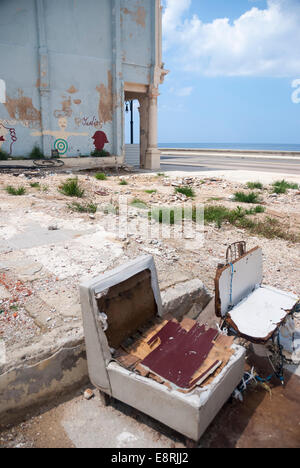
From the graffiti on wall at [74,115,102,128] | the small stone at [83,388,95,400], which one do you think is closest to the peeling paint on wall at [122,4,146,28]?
the graffiti on wall at [74,115,102,128]

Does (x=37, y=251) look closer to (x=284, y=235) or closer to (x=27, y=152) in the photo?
(x=284, y=235)

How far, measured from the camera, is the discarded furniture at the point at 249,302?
98.3 inches

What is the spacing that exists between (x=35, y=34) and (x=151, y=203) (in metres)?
8.50

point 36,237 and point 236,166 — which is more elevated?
point 236,166

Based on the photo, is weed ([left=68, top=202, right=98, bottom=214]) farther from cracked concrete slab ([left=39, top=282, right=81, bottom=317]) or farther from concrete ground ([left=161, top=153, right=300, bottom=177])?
concrete ground ([left=161, top=153, right=300, bottom=177])

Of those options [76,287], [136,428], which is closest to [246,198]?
[76,287]

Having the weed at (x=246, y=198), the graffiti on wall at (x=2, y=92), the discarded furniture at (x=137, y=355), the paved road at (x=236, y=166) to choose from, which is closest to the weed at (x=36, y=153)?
the graffiti on wall at (x=2, y=92)

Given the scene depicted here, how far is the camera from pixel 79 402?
7.35 ft

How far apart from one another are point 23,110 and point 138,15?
646cm

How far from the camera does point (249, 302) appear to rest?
9.39 ft

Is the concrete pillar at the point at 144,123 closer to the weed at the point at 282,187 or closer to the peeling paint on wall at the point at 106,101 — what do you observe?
the peeling paint on wall at the point at 106,101

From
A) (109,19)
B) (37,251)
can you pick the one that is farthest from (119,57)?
(37,251)

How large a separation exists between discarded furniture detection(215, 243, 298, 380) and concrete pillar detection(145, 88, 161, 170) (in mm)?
13094

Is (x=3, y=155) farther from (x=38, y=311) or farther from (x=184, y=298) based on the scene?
(x=184, y=298)
